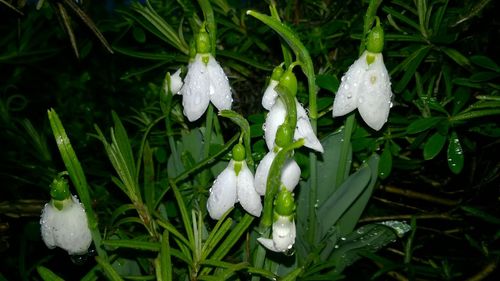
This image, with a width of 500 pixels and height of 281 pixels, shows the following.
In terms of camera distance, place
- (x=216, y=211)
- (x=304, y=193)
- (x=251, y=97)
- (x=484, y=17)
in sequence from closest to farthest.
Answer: (x=216, y=211) < (x=304, y=193) < (x=484, y=17) < (x=251, y=97)

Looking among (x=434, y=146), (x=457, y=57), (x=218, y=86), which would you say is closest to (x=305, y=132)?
(x=218, y=86)

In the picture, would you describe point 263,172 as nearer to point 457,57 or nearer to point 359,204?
point 359,204

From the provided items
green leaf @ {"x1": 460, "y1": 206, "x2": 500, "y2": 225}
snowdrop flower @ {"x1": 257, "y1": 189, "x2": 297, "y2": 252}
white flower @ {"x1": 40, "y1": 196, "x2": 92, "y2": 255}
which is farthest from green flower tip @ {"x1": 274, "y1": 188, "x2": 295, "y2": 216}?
green leaf @ {"x1": 460, "y1": 206, "x2": 500, "y2": 225}

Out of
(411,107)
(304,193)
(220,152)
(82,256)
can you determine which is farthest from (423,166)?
(82,256)

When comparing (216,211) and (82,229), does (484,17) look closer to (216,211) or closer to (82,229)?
(216,211)

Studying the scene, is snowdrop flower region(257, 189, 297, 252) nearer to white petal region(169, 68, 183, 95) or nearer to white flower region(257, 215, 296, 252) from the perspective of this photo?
white flower region(257, 215, 296, 252)

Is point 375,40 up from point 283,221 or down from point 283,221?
up
